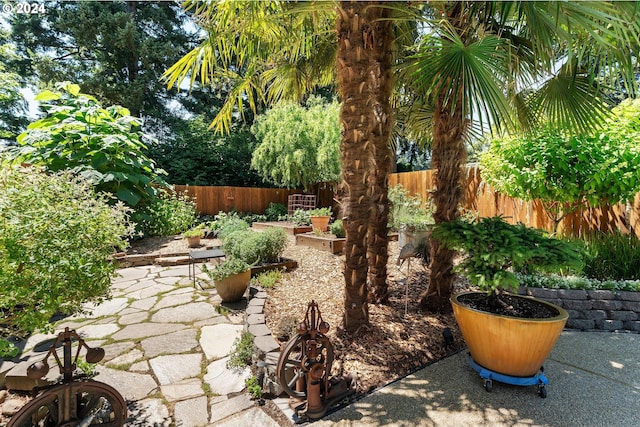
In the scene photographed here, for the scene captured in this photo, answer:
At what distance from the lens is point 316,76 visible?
485 cm

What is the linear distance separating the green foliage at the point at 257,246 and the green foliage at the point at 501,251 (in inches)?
128

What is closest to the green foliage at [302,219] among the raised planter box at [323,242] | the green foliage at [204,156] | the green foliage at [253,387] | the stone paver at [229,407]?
the raised planter box at [323,242]

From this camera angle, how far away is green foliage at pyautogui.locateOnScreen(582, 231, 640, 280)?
4297mm

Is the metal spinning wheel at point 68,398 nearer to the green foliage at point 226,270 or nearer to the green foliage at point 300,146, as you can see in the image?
the green foliage at point 226,270

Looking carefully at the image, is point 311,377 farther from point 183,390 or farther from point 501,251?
point 501,251

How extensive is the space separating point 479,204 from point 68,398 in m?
8.56

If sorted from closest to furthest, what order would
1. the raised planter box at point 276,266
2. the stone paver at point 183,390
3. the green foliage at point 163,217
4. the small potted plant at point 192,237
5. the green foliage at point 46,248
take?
the green foliage at point 46,248, the stone paver at point 183,390, the raised planter box at point 276,266, the small potted plant at point 192,237, the green foliage at point 163,217

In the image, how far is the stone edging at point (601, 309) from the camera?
3.75 metres

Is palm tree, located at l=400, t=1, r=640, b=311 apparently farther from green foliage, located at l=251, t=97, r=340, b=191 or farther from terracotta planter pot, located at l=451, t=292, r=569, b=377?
green foliage, located at l=251, t=97, r=340, b=191

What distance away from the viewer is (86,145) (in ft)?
21.5

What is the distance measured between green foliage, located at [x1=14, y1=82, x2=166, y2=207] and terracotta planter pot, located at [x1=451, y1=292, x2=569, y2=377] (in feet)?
22.3

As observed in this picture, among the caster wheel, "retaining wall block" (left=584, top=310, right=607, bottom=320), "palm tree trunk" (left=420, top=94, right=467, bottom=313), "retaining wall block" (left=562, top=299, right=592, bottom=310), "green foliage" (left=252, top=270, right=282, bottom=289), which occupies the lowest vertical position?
the caster wheel

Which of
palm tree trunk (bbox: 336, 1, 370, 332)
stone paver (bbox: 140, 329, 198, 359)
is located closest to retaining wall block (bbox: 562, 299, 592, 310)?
palm tree trunk (bbox: 336, 1, 370, 332)

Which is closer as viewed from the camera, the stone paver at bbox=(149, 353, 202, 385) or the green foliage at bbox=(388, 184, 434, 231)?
the stone paver at bbox=(149, 353, 202, 385)
